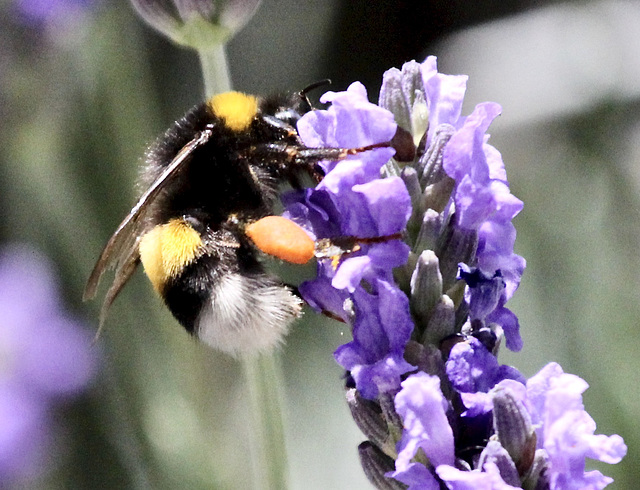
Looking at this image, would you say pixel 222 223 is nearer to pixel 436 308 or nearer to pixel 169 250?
pixel 169 250

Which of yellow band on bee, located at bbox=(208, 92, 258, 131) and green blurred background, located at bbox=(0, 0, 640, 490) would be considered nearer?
yellow band on bee, located at bbox=(208, 92, 258, 131)

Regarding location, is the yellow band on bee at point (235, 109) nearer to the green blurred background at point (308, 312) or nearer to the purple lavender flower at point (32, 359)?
the green blurred background at point (308, 312)

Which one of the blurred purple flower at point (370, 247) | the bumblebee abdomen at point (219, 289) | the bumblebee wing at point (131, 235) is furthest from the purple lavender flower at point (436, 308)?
the bumblebee wing at point (131, 235)

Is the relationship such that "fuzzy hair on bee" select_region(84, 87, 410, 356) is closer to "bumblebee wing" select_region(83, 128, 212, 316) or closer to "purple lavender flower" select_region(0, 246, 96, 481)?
"bumblebee wing" select_region(83, 128, 212, 316)

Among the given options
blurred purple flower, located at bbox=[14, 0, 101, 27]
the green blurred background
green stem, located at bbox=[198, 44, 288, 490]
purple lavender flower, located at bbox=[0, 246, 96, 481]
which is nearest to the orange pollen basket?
green stem, located at bbox=[198, 44, 288, 490]

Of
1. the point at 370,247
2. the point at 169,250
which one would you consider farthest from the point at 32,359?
the point at 370,247

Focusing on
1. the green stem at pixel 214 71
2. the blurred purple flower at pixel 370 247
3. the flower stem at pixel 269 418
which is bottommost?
the flower stem at pixel 269 418

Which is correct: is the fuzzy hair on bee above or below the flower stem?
above
